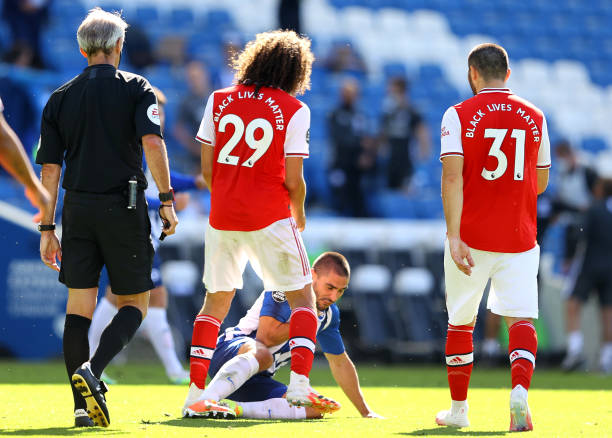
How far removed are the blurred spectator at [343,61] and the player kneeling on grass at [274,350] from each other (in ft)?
35.0

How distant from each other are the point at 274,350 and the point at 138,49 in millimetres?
9130

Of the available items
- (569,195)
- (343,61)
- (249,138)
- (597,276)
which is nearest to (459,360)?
(249,138)

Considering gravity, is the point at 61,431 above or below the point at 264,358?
below

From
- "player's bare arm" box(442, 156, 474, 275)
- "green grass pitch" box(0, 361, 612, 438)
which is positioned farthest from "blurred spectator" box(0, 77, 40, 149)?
"player's bare arm" box(442, 156, 474, 275)

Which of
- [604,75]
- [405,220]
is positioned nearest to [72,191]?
[405,220]

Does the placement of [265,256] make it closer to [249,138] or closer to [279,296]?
[279,296]

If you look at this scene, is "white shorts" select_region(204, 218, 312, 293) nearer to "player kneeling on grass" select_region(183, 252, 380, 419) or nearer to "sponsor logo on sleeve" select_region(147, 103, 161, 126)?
"player kneeling on grass" select_region(183, 252, 380, 419)

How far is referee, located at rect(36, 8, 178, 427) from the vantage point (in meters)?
4.91

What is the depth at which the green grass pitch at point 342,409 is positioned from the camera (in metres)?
4.72

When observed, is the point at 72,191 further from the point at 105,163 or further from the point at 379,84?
the point at 379,84

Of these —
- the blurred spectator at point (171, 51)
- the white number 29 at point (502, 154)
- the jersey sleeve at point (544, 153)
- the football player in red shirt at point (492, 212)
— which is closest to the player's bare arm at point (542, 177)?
the jersey sleeve at point (544, 153)

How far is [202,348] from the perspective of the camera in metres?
5.29

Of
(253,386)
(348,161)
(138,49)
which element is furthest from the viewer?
(138,49)

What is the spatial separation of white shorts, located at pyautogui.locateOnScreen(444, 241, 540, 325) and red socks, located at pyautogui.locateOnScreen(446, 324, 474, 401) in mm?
68
